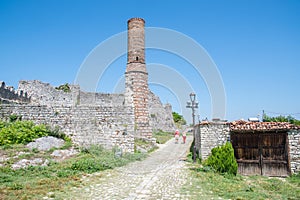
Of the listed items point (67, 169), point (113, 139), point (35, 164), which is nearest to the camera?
point (67, 169)

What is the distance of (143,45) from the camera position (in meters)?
19.1

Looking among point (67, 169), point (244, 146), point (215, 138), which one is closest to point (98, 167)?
point (67, 169)

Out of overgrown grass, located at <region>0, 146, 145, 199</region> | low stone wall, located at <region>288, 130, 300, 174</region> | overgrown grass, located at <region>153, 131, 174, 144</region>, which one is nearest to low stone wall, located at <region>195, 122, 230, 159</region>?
low stone wall, located at <region>288, 130, 300, 174</region>

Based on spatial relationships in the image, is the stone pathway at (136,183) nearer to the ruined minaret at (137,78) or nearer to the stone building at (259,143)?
the stone building at (259,143)

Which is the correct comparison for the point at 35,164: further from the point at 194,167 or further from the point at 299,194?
the point at 299,194

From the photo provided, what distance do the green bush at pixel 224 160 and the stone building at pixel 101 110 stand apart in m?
5.36

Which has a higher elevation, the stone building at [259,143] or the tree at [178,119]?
the tree at [178,119]

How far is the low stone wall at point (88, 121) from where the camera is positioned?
48.2 ft

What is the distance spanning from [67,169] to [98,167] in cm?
132

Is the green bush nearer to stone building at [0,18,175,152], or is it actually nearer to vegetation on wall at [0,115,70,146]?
stone building at [0,18,175,152]

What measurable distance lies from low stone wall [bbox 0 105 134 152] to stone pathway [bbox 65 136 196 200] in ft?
9.52

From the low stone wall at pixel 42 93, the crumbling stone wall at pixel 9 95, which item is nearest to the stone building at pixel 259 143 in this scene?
the crumbling stone wall at pixel 9 95

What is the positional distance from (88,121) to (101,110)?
108cm

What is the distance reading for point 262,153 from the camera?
466 inches
